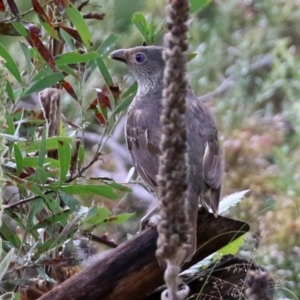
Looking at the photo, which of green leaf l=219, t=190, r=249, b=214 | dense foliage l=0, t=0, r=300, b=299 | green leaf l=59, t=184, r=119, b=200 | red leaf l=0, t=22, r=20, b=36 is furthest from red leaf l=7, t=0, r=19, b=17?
green leaf l=219, t=190, r=249, b=214

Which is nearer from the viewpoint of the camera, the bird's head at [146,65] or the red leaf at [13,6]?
the red leaf at [13,6]

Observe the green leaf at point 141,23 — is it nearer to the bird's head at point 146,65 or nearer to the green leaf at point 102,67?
the green leaf at point 102,67

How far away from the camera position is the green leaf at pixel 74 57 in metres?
1.26

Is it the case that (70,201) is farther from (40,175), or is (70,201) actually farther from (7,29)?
(7,29)

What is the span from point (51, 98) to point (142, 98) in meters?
0.65

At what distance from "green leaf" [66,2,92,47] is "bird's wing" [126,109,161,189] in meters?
0.43

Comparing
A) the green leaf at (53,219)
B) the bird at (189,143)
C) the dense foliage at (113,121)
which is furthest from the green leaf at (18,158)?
the bird at (189,143)

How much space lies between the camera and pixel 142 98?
2.06 meters

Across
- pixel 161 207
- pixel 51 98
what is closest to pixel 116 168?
pixel 51 98

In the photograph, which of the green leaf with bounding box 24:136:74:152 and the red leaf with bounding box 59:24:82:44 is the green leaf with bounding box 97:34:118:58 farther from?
the green leaf with bounding box 24:136:74:152

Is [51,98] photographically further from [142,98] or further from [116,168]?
[116,168]

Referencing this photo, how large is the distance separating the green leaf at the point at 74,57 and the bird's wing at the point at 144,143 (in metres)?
0.44

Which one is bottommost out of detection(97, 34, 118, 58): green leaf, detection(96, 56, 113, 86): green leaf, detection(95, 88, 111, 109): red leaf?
detection(95, 88, 111, 109): red leaf

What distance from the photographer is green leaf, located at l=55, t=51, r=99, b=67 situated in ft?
4.15
